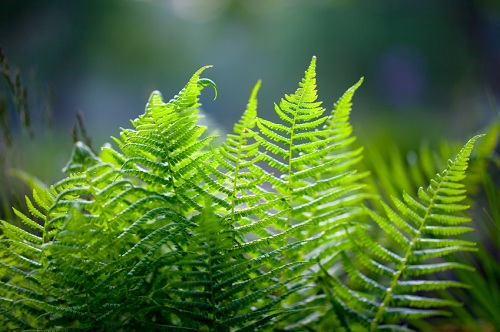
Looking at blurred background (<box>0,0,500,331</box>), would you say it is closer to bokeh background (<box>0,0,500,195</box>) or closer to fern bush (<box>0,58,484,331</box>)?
bokeh background (<box>0,0,500,195</box>)

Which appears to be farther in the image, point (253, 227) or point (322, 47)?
point (322, 47)

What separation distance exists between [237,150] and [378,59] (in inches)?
301

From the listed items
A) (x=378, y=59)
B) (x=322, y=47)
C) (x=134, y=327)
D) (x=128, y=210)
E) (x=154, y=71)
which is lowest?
(x=134, y=327)

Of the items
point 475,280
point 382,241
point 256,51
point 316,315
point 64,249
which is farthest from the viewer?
point 256,51

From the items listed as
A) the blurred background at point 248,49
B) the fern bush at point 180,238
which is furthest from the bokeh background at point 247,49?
the fern bush at point 180,238

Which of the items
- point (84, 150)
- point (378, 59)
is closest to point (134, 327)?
point (84, 150)

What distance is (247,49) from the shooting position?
291 inches

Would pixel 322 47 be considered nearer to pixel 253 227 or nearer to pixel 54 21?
pixel 54 21

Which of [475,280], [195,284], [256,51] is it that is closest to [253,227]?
[195,284]

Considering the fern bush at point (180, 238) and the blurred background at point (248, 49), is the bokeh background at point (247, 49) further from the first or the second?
the fern bush at point (180, 238)

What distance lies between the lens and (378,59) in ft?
25.1

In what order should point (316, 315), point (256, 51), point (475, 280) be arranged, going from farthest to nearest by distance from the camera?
1. point (256, 51)
2. point (475, 280)
3. point (316, 315)

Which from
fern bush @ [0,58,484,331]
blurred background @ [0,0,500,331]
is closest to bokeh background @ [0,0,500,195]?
blurred background @ [0,0,500,331]

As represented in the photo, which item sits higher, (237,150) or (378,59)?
(378,59)
